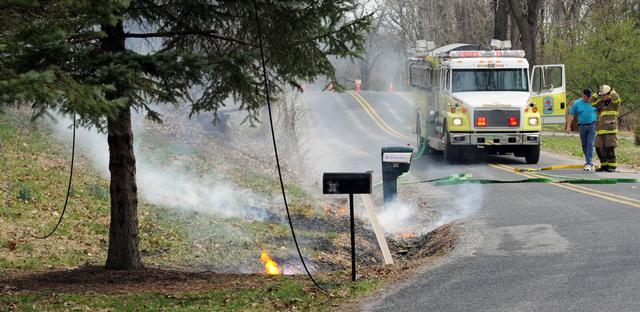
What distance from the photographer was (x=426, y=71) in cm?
2700

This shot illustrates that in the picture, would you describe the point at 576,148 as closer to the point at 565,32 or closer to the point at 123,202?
the point at 565,32

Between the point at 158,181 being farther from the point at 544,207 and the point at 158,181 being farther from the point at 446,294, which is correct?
the point at 446,294

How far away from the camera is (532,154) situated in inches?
955

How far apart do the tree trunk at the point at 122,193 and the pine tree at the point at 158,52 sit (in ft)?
0.04

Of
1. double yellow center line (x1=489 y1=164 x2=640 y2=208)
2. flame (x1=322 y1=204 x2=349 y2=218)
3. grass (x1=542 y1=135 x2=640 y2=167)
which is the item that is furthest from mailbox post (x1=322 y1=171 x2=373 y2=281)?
grass (x1=542 y1=135 x2=640 y2=167)

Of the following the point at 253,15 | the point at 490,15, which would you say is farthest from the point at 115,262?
the point at 490,15

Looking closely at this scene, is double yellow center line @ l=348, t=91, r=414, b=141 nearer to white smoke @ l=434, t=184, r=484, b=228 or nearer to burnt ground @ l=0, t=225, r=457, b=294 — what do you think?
white smoke @ l=434, t=184, r=484, b=228

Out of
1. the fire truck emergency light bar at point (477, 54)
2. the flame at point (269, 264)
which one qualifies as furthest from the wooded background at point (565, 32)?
the flame at point (269, 264)

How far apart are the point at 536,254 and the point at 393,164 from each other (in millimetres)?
6008

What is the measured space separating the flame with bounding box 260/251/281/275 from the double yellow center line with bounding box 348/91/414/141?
2746 cm

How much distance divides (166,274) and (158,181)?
9.09 meters

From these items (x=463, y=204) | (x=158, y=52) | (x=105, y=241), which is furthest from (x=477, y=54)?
(x=158, y=52)

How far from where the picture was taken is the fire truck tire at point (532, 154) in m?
24.1

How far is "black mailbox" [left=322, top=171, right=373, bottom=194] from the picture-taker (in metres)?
9.84
